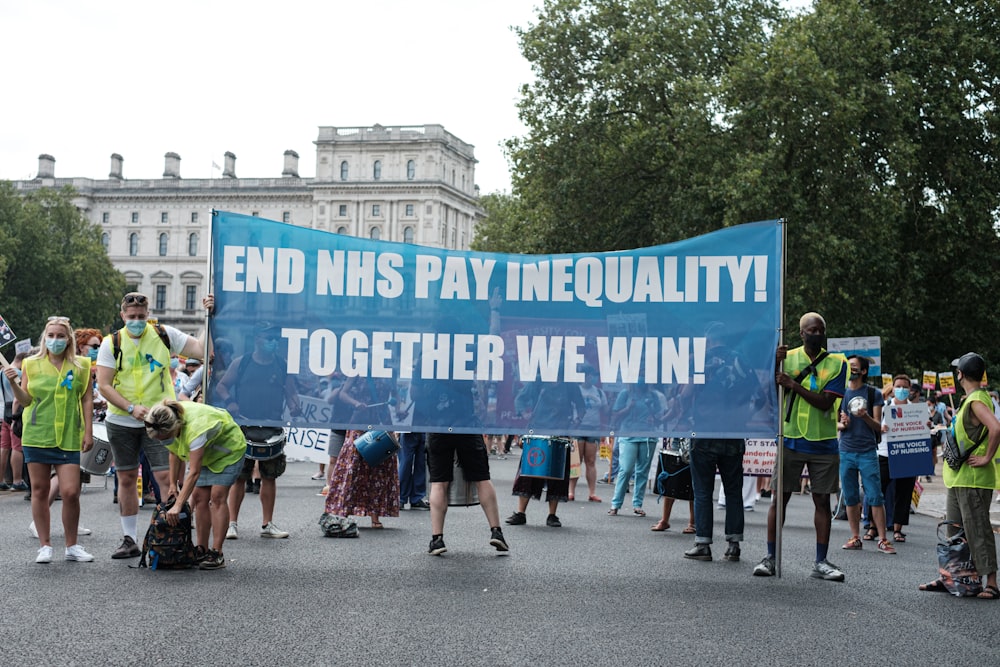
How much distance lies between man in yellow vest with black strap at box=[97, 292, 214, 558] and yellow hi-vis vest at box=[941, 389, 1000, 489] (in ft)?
17.4

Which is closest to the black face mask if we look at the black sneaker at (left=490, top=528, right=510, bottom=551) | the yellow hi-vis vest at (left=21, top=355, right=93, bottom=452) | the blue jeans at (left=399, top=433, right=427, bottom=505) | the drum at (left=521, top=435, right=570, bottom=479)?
the black sneaker at (left=490, top=528, right=510, bottom=551)

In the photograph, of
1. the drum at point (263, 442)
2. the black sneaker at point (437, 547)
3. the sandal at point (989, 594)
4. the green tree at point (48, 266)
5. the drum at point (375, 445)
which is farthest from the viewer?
the green tree at point (48, 266)

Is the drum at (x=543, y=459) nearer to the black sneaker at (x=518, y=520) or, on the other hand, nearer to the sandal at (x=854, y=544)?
the black sneaker at (x=518, y=520)

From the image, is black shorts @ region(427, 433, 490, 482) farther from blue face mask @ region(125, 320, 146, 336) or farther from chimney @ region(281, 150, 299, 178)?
chimney @ region(281, 150, 299, 178)

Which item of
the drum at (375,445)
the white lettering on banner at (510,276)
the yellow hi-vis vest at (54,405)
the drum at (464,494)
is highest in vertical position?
the white lettering on banner at (510,276)

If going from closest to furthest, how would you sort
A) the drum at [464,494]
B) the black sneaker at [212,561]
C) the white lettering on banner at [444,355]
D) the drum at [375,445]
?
1. the black sneaker at [212,561]
2. the white lettering on banner at [444,355]
3. the drum at [464,494]
4. the drum at [375,445]

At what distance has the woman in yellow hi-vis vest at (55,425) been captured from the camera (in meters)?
9.02

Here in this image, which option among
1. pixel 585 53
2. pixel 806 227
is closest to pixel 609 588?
pixel 806 227

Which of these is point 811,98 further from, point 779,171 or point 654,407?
point 654,407

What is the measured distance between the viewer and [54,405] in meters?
9.11

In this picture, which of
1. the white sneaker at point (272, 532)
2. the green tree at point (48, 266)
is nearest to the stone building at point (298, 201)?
the green tree at point (48, 266)

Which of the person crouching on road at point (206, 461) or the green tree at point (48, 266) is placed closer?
the person crouching on road at point (206, 461)

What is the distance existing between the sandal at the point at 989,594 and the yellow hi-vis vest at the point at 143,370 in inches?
226

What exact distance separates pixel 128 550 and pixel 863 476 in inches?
260
